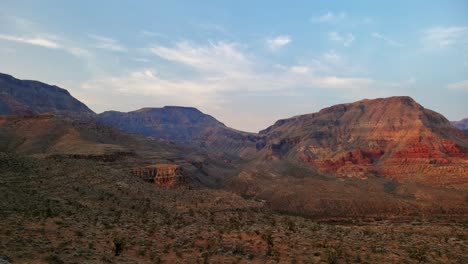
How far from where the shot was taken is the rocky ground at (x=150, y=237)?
2145cm

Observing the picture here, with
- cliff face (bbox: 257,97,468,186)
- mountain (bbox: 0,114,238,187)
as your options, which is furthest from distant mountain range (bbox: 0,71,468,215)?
cliff face (bbox: 257,97,468,186)

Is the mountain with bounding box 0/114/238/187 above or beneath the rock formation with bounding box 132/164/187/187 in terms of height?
above

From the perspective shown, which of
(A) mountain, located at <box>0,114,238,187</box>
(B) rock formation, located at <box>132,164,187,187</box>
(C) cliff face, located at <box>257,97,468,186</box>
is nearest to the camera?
(A) mountain, located at <box>0,114,238,187</box>

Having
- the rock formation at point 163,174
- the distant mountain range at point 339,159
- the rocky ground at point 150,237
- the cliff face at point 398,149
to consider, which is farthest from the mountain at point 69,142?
the cliff face at point 398,149

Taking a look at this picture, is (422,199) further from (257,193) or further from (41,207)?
(41,207)

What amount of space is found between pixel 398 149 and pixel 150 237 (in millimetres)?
145037

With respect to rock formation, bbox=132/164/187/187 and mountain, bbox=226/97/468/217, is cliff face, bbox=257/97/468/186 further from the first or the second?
rock formation, bbox=132/164/187/187

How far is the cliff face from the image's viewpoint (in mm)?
130587

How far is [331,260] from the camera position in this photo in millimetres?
21078

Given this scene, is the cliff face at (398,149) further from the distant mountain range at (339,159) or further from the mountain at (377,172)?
the distant mountain range at (339,159)

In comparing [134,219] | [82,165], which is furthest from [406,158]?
[134,219]

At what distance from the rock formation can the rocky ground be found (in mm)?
40495

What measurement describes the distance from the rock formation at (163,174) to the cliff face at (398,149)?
226ft

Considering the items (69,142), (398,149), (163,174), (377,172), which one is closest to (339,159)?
(377,172)
